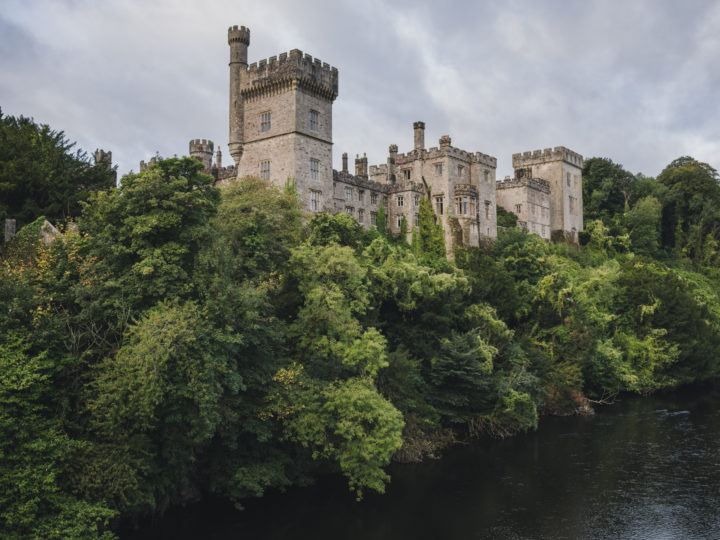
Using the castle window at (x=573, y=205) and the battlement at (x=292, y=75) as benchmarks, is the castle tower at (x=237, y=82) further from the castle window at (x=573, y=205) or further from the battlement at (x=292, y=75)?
the castle window at (x=573, y=205)

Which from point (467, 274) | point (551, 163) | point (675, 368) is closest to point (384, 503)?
point (467, 274)

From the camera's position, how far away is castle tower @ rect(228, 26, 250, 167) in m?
46.7

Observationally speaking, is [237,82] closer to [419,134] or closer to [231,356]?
[419,134]

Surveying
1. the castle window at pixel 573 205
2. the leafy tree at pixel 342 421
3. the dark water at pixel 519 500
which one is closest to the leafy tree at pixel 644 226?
the castle window at pixel 573 205

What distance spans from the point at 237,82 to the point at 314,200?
34.9 feet

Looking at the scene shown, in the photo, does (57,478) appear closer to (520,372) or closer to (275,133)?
(520,372)

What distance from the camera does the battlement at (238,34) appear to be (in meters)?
46.9

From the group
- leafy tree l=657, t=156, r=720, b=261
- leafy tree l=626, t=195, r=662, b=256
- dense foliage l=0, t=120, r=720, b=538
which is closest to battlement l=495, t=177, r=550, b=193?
leafy tree l=626, t=195, r=662, b=256

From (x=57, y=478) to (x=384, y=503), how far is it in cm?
1276

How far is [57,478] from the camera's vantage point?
61.6 feet

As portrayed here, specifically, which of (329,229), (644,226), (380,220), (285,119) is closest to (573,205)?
(644,226)

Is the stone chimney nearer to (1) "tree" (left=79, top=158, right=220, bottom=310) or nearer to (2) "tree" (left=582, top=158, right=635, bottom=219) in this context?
(1) "tree" (left=79, top=158, right=220, bottom=310)

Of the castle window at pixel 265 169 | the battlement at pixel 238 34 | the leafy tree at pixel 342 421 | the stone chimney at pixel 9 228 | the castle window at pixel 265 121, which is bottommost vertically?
the leafy tree at pixel 342 421

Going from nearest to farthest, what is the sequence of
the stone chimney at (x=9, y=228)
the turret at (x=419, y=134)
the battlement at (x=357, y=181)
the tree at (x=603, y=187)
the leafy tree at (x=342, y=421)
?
the leafy tree at (x=342, y=421) → the stone chimney at (x=9, y=228) → the battlement at (x=357, y=181) → the turret at (x=419, y=134) → the tree at (x=603, y=187)
